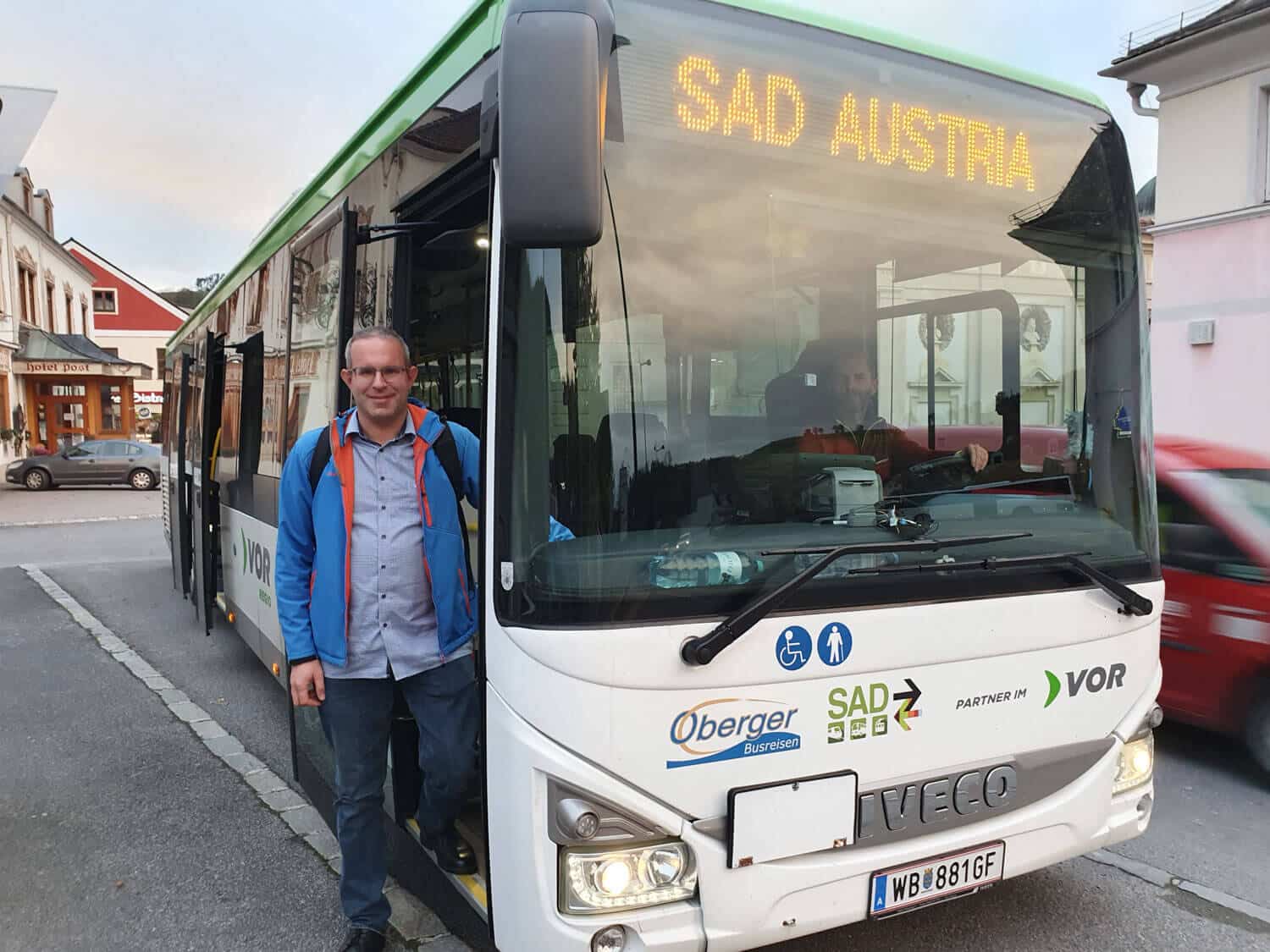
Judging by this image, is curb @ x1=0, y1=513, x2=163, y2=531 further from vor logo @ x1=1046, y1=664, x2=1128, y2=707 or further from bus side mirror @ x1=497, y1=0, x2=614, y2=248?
vor logo @ x1=1046, y1=664, x2=1128, y2=707

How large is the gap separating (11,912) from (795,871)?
9.83 ft

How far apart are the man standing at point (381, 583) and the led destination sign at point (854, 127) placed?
1159 millimetres

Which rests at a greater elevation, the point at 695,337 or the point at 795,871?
the point at 695,337

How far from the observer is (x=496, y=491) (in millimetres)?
2400

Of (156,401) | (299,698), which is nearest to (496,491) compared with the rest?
(299,698)

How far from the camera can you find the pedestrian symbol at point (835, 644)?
2.40m

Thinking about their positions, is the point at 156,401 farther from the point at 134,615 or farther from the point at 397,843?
the point at 397,843

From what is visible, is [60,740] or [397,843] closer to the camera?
[397,843]

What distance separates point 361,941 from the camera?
3.02 metres

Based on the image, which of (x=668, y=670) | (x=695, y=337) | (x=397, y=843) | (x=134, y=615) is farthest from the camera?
(x=134, y=615)

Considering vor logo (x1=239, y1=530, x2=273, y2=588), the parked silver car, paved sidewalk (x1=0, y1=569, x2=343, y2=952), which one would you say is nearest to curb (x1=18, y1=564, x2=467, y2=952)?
paved sidewalk (x1=0, y1=569, x2=343, y2=952)

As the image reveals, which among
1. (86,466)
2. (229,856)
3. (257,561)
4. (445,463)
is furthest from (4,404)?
(445,463)

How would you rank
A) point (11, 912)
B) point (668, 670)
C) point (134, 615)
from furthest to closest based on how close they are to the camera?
point (134, 615) < point (11, 912) < point (668, 670)

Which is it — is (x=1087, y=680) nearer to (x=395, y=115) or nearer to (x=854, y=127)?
(x=854, y=127)
